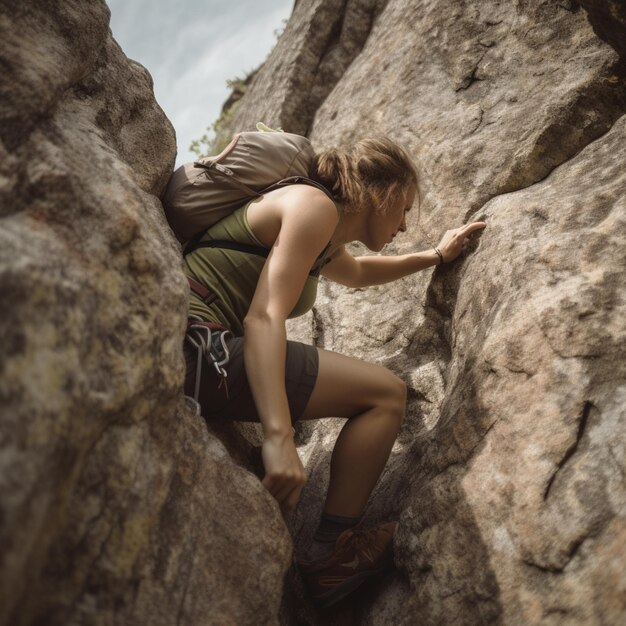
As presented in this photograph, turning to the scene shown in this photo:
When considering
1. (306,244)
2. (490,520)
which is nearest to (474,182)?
(306,244)

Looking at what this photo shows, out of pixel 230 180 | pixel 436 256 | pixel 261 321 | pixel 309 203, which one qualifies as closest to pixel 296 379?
pixel 261 321

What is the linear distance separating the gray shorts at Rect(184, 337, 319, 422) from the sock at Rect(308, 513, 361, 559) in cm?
71

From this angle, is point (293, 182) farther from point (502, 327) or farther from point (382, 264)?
point (502, 327)

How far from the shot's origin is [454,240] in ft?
16.9

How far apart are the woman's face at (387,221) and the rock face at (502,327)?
2.45 feet

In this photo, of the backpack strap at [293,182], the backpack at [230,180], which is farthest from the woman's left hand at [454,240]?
the backpack strap at [293,182]

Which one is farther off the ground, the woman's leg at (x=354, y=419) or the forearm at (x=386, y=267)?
the forearm at (x=386, y=267)

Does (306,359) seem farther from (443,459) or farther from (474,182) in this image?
(474,182)

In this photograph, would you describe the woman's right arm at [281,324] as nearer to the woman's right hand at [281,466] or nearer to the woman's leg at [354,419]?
the woman's right hand at [281,466]

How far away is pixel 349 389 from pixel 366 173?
5.63 ft

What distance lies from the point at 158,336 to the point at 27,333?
2.77 ft

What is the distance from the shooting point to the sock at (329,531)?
3.84 meters

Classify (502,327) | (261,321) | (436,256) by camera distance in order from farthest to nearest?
(436,256), (502,327), (261,321)

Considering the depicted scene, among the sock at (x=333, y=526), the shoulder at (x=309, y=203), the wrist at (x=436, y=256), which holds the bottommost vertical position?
the sock at (x=333, y=526)
